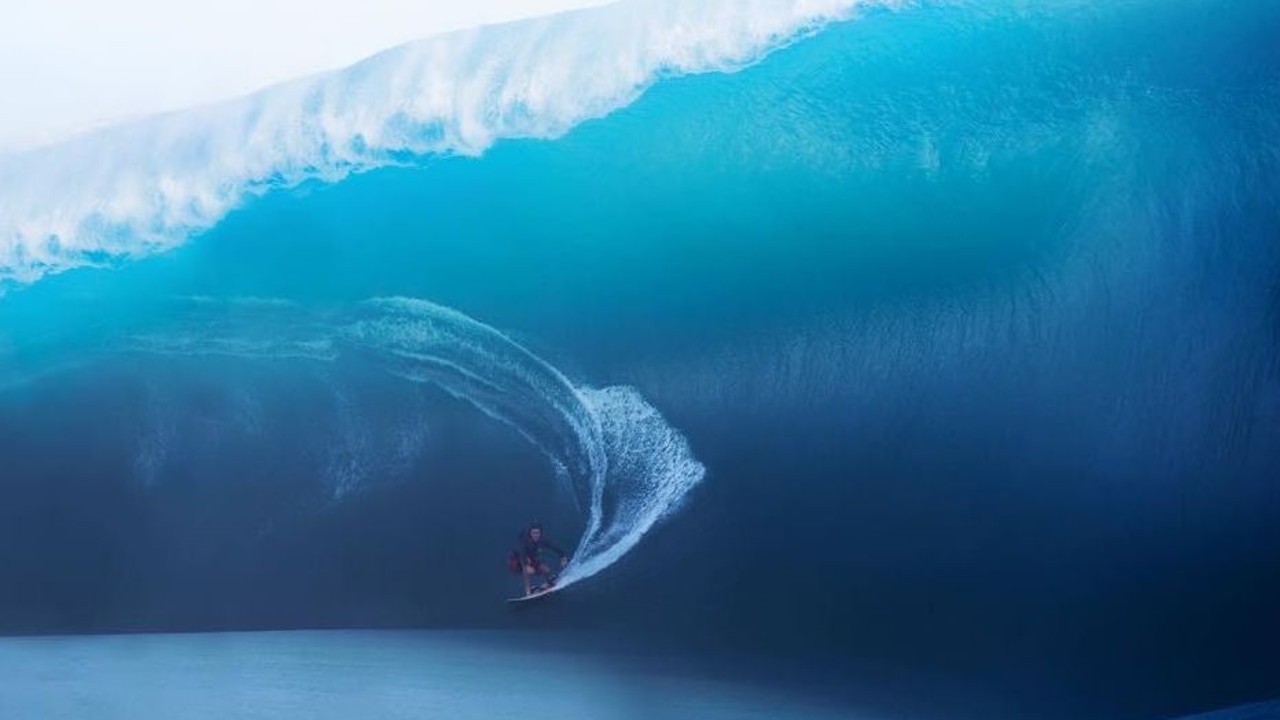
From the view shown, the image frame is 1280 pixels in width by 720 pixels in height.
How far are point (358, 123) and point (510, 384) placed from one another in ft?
3.72

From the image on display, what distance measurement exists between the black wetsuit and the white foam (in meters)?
1.44

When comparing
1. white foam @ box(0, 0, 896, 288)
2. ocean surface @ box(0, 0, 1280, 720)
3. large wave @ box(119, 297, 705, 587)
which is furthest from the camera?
white foam @ box(0, 0, 896, 288)

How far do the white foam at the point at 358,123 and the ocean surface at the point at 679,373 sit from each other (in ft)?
0.05

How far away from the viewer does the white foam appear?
405cm

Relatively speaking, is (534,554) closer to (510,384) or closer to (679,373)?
(510,384)

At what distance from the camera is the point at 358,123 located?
13.5 ft

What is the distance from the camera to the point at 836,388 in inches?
152

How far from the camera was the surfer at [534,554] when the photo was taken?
137 inches

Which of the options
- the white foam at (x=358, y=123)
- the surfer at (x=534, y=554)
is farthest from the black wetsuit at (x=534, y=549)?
the white foam at (x=358, y=123)

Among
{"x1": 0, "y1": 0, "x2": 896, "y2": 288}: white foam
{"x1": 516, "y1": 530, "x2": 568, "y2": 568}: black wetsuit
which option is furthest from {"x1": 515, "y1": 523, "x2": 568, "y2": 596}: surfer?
{"x1": 0, "y1": 0, "x2": 896, "y2": 288}: white foam

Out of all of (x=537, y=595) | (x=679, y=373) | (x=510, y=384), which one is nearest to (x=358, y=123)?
(x=510, y=384)

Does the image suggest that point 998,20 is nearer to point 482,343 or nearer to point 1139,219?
point 1139,219

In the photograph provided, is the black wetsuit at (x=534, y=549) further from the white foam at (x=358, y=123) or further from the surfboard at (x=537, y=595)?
the white foam at (x=358, y=123)

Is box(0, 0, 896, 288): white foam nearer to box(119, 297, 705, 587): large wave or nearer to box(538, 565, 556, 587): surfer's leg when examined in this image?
box(119, 297, 705, 587): large wave
